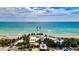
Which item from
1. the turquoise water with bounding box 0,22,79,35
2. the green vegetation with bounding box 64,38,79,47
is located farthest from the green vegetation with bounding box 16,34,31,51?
the green vegetation with bounding box 64,38,79,47

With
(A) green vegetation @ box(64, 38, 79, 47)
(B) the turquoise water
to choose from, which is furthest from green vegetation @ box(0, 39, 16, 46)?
(A) green vegetation @ box(64, 38, 79, 47)

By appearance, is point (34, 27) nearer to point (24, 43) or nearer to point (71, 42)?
point (24, 43)

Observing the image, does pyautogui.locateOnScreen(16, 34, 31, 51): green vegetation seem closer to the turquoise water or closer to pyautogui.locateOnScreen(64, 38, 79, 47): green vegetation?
the turquoise water

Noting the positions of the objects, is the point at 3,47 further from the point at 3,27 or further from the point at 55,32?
the point at 55,32

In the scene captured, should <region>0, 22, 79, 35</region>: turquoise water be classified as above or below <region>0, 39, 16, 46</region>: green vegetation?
above

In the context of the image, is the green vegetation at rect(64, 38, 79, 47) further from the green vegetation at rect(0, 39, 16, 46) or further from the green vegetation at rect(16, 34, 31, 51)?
the green vegetation at rect(0, 39, 16, 46)

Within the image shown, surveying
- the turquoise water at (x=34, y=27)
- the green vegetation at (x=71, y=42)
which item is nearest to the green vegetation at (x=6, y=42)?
the turquoise water at (x=34, y=27)

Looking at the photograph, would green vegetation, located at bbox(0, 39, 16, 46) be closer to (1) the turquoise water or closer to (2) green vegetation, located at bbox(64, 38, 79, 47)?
(1) the turquoise water

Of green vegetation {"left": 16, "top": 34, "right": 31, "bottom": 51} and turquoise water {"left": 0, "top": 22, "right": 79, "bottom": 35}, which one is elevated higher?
turquoise water {"left": 0, "top": 22, "right": 79, "bottom": 35}
